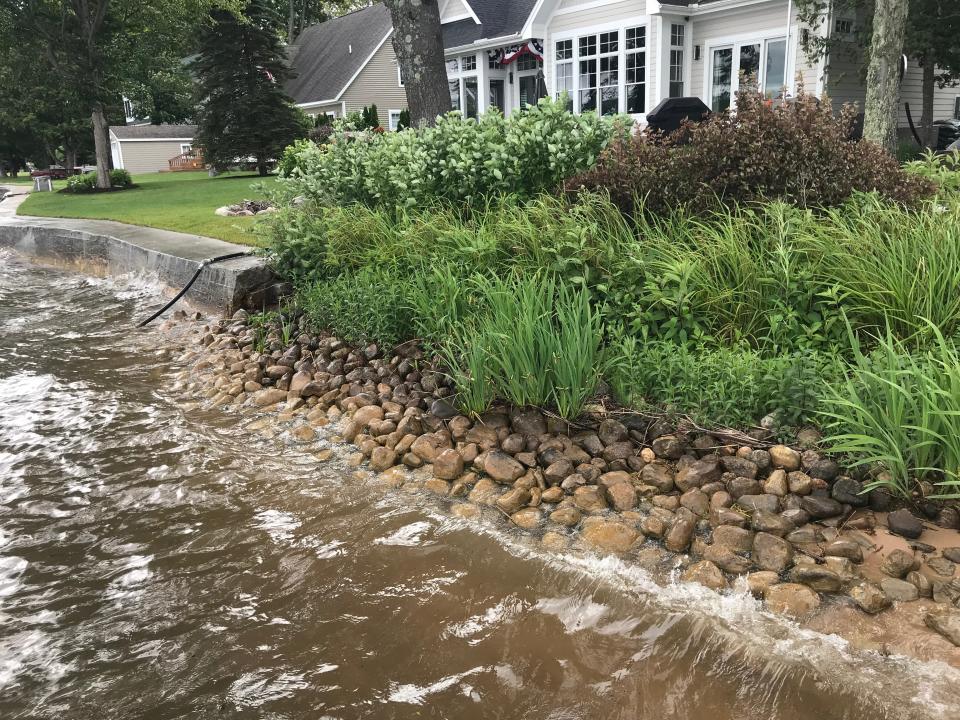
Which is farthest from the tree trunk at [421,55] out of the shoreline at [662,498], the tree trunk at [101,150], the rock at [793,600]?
the tree trunk at [101,150]

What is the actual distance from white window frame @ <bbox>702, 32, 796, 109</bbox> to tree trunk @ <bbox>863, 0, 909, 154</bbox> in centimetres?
539

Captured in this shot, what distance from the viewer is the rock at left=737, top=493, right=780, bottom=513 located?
11.3 ft

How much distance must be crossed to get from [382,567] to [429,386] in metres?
1.77

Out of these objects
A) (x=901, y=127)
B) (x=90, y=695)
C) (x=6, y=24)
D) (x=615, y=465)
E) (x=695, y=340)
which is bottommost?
(x=90, y=695)

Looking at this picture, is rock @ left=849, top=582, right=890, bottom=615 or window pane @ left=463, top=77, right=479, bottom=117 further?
window pane @ left=463, top=77, right=479, bottom=117

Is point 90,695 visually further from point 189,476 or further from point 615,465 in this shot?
point 615,465

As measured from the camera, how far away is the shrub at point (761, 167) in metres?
5.26

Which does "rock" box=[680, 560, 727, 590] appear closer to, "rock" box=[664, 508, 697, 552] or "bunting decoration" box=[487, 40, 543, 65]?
"rock" box=[664, 508, 697, 552]

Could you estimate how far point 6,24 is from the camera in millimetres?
21734

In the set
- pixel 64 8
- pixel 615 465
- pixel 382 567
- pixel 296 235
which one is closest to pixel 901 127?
pixel 296 235

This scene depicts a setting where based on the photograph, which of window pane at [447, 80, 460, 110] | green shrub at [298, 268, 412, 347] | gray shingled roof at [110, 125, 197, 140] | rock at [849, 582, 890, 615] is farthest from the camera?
gray shingled roof at [110, 125, 197, 140]

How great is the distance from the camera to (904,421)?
3.33 meters

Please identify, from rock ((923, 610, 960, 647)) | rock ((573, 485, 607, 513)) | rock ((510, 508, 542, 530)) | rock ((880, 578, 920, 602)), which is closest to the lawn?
rock ((510, 508, 542, 530))

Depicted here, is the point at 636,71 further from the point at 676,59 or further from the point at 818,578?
the point at 818,578
